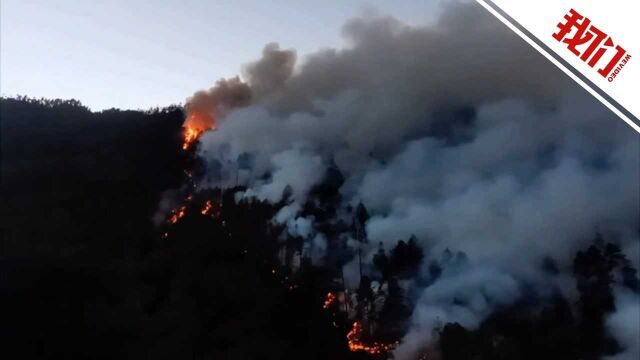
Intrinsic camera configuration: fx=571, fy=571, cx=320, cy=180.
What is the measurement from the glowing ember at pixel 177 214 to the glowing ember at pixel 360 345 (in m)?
29.1

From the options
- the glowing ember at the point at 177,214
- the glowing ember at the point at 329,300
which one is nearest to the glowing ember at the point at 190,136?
the glowing ember at the point at 177,214

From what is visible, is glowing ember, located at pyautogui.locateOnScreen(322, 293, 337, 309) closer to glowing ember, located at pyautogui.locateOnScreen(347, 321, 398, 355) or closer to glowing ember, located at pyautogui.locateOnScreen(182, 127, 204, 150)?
glowing ember, located at pyautogui.locateOnScreen(347, 321, 398, 355)

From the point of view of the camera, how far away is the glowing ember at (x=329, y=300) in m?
43.9

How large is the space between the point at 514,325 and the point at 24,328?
3201 cm

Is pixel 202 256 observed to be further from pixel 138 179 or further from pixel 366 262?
pixel 138 179

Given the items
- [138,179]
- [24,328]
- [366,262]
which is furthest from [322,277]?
[138,179]

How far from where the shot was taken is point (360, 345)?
39.6m

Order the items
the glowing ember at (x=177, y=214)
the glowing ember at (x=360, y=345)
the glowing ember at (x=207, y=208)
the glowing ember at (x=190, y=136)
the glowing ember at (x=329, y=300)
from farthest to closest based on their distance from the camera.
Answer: the glowing ember at (x=190, y=136) < the glowing ember at (x=177, y=214) < the glowing ember at (x=207, y=208) < the glowing ember at (x=329, y=300) < the glowing ember at (x=360, y=345)

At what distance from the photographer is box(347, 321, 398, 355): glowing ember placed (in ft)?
124

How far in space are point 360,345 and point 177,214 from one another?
32791 millimetres

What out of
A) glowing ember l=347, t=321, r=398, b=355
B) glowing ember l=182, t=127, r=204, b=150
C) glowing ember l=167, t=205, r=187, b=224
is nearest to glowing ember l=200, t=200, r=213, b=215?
glowing ember l=167, t=205, r=187, b=224

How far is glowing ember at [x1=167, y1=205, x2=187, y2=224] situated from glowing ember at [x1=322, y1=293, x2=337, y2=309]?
24.7 meters

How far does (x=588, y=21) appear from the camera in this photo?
998 centimetres

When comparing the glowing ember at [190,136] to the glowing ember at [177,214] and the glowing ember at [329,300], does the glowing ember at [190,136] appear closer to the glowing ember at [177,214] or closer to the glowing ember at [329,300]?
the glowing ember at [177,214]
